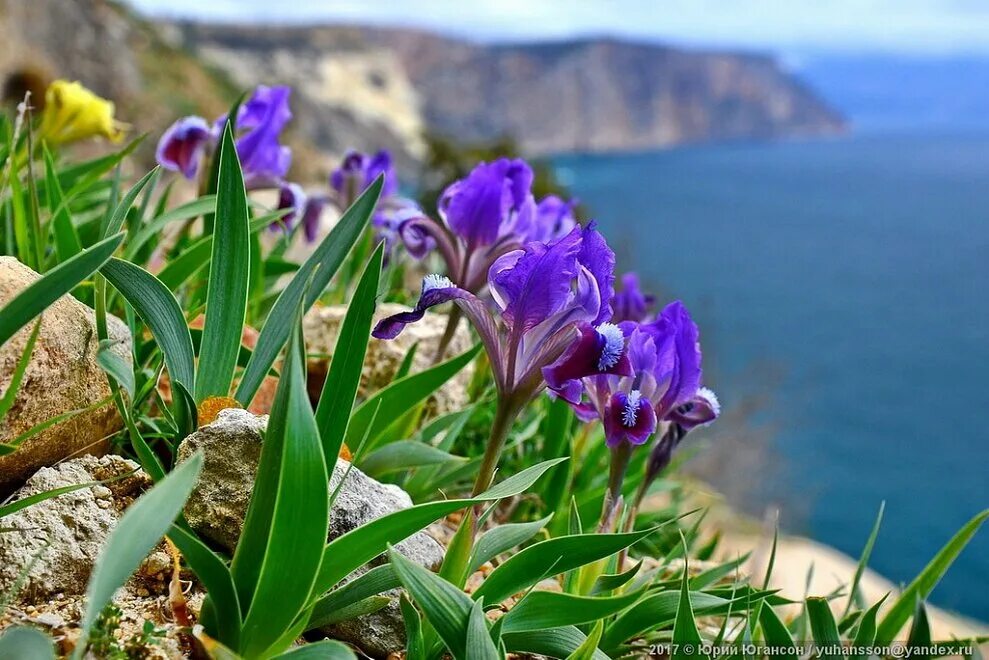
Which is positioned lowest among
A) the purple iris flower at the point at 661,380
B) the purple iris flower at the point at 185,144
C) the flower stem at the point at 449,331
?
the flower stem at the point at 449,331

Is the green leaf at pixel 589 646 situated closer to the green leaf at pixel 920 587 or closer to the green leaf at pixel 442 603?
the green leaf at pixel 442 603

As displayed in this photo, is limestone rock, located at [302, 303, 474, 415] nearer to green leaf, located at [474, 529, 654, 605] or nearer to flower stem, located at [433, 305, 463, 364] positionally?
flower stem, located at [433, 305, 463, 364]

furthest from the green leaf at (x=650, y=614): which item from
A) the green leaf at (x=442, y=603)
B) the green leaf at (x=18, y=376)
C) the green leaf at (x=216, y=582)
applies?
the green leaf at (x=18, y=376)

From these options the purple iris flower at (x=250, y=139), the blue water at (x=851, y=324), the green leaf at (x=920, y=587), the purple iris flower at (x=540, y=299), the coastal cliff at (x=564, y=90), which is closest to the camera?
the purple iris flower at (x=540, y=299)

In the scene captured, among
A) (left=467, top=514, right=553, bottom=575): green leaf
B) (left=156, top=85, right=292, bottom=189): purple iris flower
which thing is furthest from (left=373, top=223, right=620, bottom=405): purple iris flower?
(left=156, top=85, right=292, bottom=189): purple iris flower

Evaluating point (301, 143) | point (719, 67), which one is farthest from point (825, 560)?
point (719, 67)

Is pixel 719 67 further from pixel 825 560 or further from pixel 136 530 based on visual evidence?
pixel 136 530
